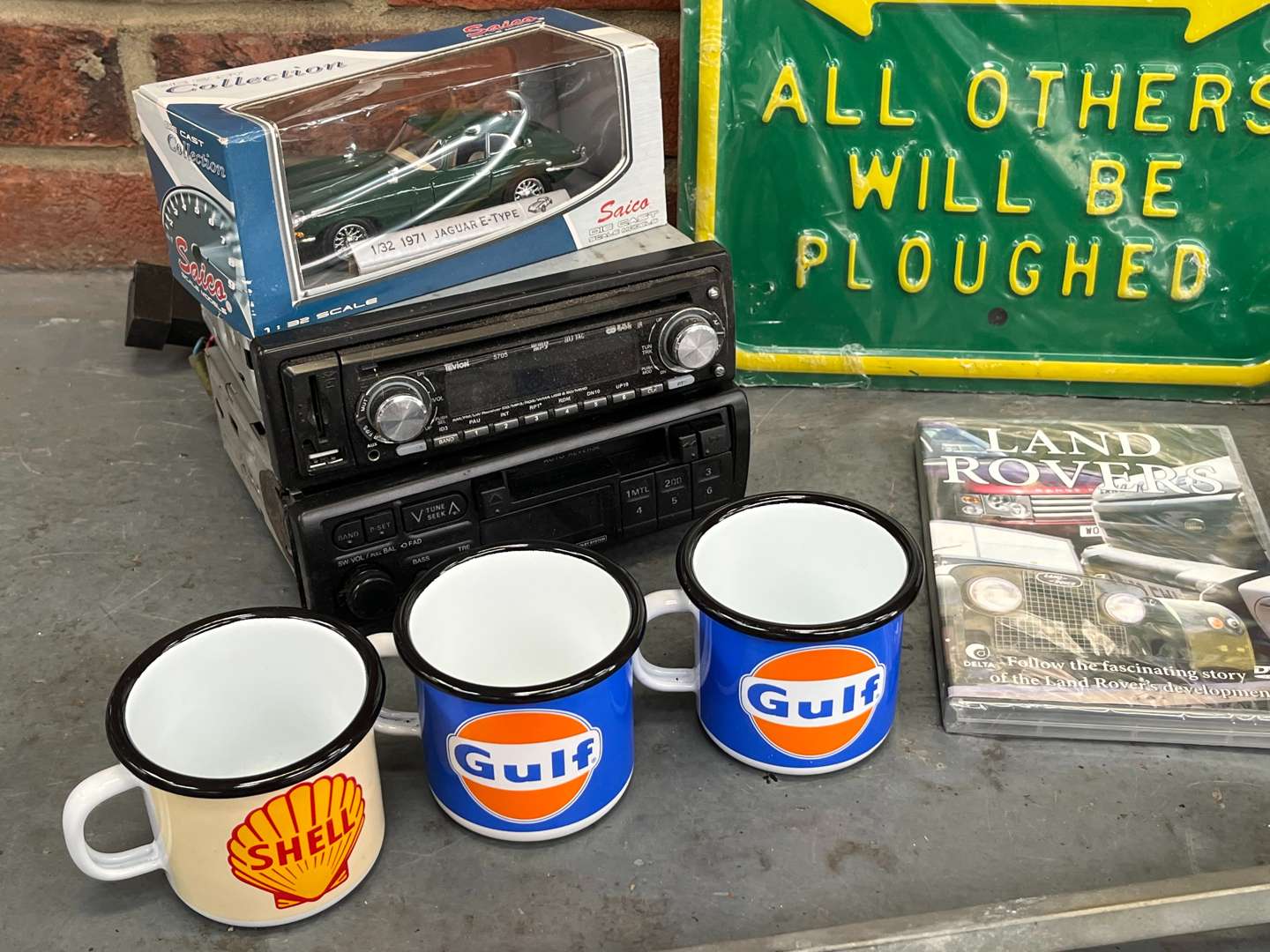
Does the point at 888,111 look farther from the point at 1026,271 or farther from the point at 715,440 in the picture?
the point at 715,440

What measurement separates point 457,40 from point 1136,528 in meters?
0.46

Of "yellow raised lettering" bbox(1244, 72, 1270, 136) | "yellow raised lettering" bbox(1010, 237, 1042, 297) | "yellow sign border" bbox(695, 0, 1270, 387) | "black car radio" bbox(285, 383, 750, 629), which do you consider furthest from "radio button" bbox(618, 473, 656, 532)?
"yellow raised lettering" bbox(1244, 72, 1270, 136)

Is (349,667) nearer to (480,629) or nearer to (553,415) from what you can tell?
(480,629)

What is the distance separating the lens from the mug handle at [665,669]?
1.96 feet

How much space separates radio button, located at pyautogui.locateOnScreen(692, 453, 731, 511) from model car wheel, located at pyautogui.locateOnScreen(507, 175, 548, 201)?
0.56 ft

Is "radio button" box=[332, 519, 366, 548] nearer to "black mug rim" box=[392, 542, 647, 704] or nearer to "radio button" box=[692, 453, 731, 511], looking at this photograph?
"black mug rim" box=[392, 542, 647, 704]

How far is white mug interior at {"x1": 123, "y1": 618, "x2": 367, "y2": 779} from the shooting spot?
0.55m

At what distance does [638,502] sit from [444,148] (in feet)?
0.71

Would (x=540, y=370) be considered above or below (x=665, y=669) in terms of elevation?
above

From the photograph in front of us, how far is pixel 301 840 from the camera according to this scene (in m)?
0.51

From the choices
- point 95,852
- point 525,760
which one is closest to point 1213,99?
point 525,760

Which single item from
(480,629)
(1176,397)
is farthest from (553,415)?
(1176,397)

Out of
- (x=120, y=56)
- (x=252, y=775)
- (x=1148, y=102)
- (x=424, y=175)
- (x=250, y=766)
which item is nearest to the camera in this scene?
(x=252, y=775)

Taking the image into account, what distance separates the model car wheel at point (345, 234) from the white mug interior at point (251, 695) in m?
0.19
